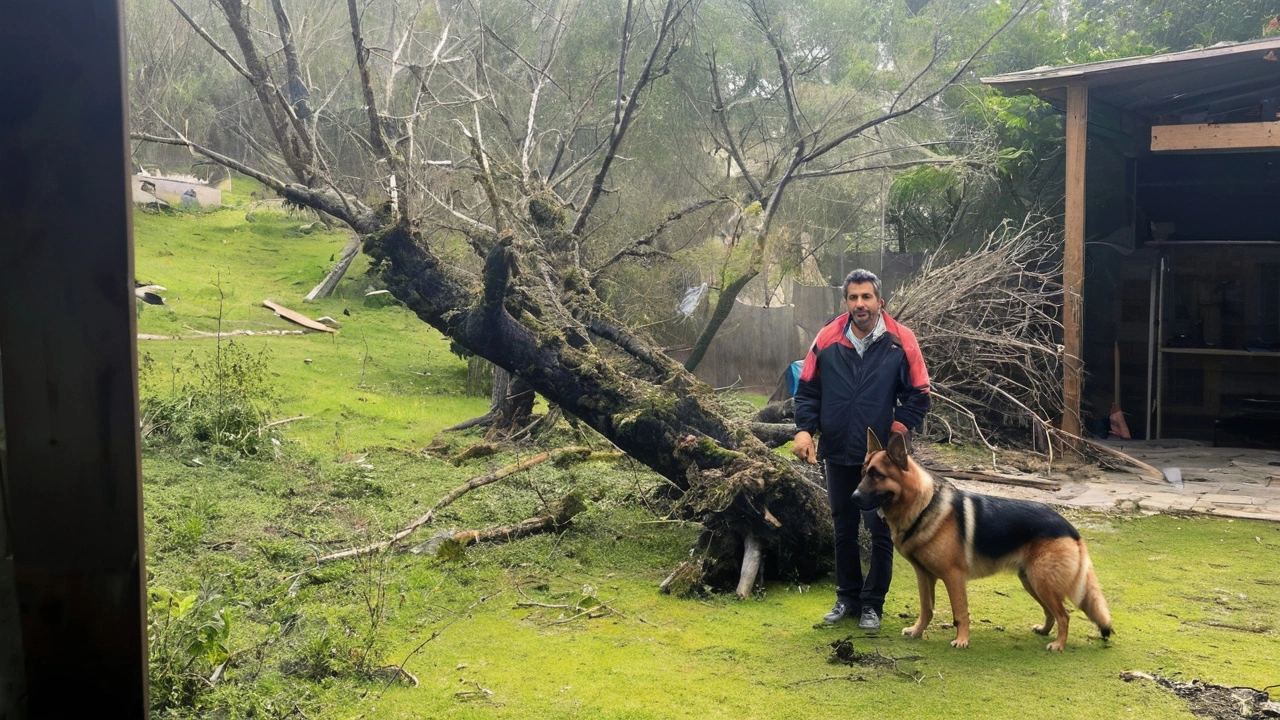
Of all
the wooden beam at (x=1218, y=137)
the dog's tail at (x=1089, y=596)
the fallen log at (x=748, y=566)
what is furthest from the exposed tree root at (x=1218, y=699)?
the wooden beam at (x=1218, y=137)

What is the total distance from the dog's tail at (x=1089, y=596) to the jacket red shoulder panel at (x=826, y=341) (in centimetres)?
163

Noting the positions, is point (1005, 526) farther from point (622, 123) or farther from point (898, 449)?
point (622, 123)

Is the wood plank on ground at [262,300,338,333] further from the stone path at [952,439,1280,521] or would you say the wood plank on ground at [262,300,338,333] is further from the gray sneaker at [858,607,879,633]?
the gray sneaker at [858,607,879,633]

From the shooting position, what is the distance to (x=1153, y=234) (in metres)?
12.0

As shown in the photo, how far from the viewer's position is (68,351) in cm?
139

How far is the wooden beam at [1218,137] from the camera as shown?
9.38 m

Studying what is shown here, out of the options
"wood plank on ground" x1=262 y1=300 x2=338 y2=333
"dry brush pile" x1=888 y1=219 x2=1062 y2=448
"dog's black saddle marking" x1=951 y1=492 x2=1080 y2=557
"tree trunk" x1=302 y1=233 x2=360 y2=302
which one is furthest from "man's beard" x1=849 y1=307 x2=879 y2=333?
"tree trunk" x1=302 y1=233 x2=360 y2=302

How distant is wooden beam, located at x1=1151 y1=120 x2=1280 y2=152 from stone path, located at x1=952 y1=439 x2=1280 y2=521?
3.31 metres

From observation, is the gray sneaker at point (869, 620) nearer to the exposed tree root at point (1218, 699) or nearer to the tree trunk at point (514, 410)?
the exposed tree root at point (1218, 699)

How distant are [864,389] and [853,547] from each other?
3.03 feet

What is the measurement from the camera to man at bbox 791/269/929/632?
525cm

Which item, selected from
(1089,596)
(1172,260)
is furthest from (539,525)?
(1172,260)

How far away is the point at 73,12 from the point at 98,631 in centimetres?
91

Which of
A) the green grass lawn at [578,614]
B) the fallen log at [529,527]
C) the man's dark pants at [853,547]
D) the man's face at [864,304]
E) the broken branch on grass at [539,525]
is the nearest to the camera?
the green grass lawn at [578,614]
